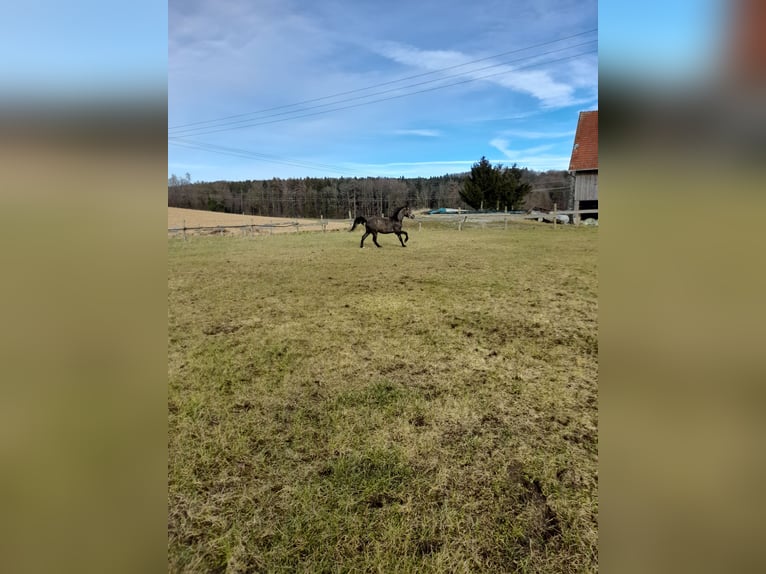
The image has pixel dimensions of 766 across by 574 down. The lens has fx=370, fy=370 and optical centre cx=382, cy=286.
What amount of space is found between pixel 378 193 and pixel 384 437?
131 feet

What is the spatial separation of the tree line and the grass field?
27.5 meters

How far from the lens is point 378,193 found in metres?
40.5

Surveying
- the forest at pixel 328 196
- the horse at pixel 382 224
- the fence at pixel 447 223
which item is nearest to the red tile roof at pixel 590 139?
the horse at pixel 382 224

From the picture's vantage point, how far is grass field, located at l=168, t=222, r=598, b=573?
1421mm

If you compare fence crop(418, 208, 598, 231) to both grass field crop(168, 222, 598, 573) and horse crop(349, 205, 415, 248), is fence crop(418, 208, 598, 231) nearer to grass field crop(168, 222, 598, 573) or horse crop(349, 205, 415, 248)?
horse crop(349, 205, 415, 248)

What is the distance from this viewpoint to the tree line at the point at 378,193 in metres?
30.2

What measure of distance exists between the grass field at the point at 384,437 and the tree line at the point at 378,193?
90.1ft

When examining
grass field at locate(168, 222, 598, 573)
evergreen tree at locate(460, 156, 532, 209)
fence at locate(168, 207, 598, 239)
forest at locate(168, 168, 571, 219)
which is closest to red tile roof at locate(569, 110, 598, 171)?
grass field at locate(168, 222, 598, 573)

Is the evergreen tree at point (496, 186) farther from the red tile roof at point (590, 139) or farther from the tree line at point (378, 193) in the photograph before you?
the red tile roof at point (590, 139)
